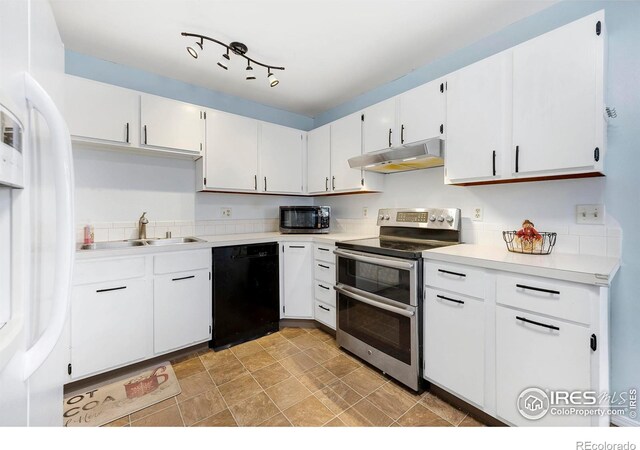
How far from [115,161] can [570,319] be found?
3263mm

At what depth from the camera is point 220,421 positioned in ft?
5.22

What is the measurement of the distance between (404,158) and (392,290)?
1.00 meters

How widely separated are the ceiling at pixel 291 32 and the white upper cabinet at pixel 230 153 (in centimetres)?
40

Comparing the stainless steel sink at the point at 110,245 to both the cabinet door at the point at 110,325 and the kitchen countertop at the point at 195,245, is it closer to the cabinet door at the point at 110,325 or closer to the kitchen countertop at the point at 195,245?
the kitchen countertop at the point at 195,245

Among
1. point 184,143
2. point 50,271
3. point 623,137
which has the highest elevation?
point 184,143

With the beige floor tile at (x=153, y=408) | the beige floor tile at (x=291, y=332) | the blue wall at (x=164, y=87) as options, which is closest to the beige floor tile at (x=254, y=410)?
the beige floor tile at (x=153, y=408)

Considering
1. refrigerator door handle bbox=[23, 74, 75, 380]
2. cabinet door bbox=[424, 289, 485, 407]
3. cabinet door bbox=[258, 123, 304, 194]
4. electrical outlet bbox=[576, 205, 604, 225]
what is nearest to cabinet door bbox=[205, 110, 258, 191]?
cabinet door bbox=[258, 123, 304, 194]

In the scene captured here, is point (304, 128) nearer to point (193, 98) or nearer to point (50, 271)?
point (193, 98)

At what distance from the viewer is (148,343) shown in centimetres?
207

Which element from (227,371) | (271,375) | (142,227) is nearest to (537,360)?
(271,375)

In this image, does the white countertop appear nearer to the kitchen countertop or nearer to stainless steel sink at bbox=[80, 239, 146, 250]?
the kitchen countertop

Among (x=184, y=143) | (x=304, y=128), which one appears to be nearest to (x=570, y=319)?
(x=184, y=143)

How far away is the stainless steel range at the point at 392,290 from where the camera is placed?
182 centimetres

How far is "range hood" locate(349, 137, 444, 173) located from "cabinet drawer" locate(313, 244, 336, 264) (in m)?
0.79
